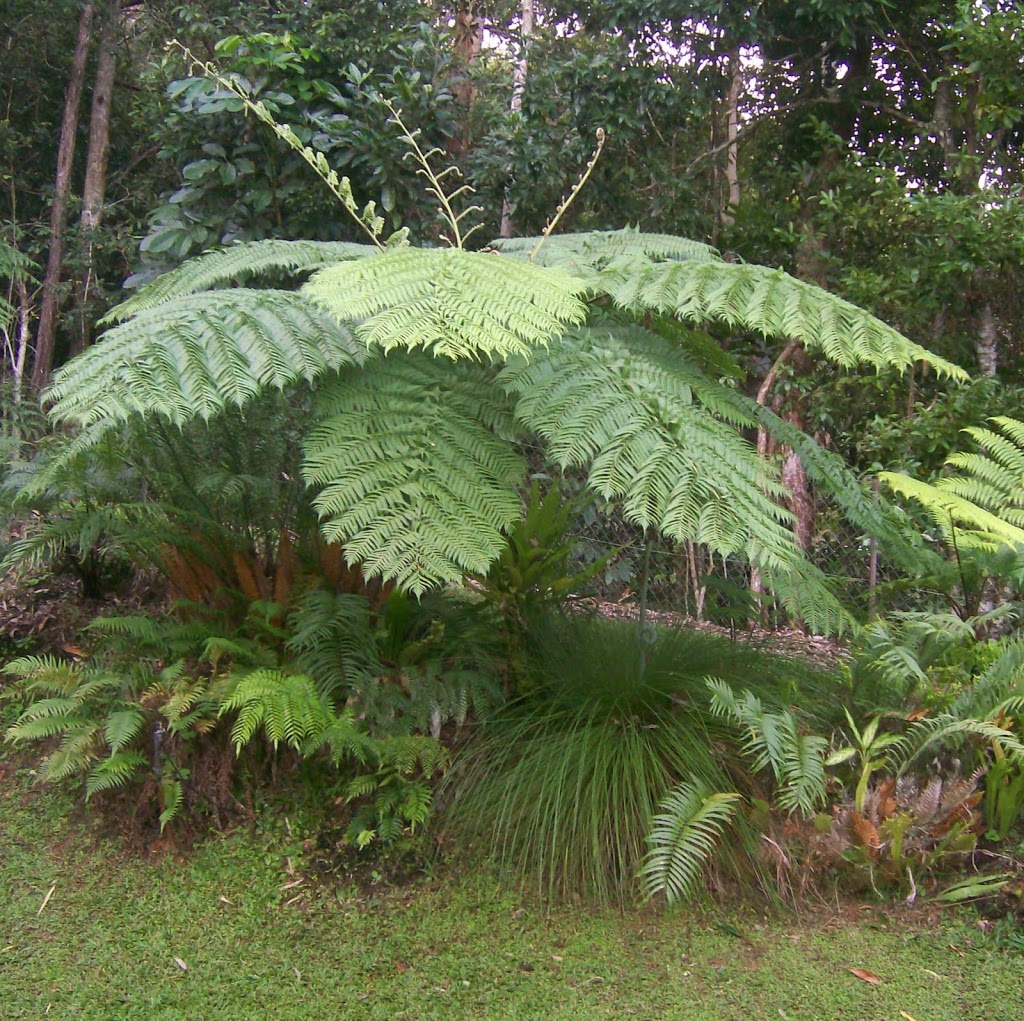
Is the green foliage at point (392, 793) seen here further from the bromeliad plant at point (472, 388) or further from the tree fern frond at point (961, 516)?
the tree fern frond at point (961, 516)

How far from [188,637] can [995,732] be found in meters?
2.58

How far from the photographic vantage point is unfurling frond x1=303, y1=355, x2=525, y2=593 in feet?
7.47

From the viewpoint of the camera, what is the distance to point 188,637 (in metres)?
3.17

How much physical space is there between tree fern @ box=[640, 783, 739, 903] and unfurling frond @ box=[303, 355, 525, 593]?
0.95 m

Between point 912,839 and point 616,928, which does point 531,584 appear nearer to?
point 616,928

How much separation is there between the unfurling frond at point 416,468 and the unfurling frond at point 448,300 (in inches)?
10.4

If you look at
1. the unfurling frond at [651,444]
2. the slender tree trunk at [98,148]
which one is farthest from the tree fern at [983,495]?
the slender tree trunk at [98,148]

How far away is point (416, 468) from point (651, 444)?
61 cm

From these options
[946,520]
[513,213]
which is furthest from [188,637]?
[513,213]

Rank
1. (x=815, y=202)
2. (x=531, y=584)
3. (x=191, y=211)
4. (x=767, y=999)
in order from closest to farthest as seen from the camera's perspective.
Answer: (x=767, y=999), (x=531, y=584), (x=191, y=211), (x=815, y=202)

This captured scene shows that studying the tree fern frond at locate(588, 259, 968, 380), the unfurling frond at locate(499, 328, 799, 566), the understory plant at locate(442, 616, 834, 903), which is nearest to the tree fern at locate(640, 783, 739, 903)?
the understory plant at locate(442, 616, 834, 903)

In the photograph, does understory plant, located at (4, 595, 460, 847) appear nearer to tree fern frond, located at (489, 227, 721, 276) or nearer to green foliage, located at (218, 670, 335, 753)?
green foliage, located at (218, 670, 335, 753)

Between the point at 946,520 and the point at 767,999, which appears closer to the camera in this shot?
the point at 767,999

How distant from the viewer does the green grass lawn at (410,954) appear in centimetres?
235
